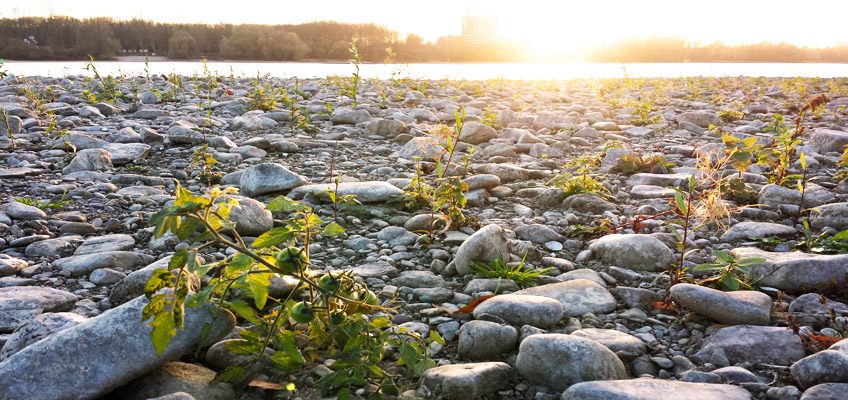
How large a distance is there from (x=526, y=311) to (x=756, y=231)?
181cm

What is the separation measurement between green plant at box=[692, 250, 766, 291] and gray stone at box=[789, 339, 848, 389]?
524mm

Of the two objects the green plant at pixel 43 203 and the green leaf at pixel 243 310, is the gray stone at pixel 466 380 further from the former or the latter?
the green plant at pixel 43 203

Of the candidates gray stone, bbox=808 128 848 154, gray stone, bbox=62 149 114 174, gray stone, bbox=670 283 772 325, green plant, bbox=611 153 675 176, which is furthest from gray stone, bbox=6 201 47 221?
gray stone, bbox=808 128 848 154

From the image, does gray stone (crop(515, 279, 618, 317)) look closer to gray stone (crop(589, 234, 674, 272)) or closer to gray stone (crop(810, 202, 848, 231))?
gray stone (crop(589, 234, 674, 272))

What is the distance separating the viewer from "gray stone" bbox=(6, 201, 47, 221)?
118 inches

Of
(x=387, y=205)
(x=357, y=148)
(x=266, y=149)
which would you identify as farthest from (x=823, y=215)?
(x=266, y=149)

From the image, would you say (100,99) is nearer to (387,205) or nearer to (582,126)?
(387,205)

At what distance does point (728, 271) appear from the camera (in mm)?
2188

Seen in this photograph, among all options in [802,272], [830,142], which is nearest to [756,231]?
[802,272]

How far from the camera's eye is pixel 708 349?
72.4 inches

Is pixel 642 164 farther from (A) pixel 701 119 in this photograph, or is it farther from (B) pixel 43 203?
(B) pixel 43 203

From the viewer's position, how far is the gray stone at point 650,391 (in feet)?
4.78

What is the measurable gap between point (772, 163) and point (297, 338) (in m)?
4.07

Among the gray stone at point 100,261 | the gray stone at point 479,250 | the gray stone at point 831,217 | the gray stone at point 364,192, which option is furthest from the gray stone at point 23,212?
the gray stone at point 831,217
